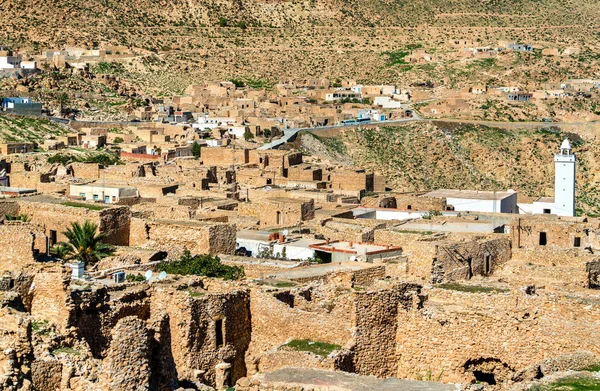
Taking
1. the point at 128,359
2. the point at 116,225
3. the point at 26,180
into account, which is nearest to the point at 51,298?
the point at 128,359

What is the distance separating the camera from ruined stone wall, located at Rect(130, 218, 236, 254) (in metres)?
22.0

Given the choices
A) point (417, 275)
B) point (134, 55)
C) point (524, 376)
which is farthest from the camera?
point (134, 55)

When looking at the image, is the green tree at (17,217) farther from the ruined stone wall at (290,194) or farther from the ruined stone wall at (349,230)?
the ruined stone wall at (290,194)

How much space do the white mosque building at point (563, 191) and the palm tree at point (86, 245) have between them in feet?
56.5

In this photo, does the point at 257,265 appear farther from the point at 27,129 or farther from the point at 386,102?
the point at 386,102

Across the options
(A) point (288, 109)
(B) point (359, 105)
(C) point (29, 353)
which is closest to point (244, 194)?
(C) point (29, 353)

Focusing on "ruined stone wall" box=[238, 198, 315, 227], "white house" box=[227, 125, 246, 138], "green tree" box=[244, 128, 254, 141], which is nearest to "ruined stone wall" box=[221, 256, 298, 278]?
"ruined stone wall" box=[238, 198, 315, 227]

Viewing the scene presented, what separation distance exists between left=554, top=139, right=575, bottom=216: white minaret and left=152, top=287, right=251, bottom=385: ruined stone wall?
2048cm

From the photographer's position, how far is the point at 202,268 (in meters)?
19.7

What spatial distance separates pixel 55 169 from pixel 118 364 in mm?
24307

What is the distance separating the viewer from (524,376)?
14617mm

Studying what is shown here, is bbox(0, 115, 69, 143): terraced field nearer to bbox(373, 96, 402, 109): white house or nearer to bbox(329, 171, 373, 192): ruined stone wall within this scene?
bbox(329, 171, 373, 192): ruined stone wall

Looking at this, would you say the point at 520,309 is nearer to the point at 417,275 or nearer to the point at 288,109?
the point at 417,275

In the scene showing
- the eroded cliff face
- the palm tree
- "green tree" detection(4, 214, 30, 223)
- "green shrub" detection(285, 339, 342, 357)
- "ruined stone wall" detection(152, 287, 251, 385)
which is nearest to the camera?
the eroded cliff face
